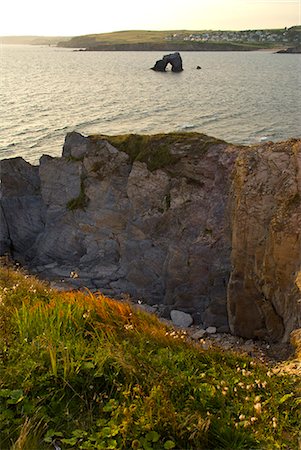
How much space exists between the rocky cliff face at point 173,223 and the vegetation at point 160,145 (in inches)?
2.1

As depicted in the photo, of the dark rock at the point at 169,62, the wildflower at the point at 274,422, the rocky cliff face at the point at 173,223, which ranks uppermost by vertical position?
the dark rock at the point at 169,62

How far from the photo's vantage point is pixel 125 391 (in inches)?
205

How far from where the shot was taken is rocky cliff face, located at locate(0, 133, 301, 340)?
1280cm

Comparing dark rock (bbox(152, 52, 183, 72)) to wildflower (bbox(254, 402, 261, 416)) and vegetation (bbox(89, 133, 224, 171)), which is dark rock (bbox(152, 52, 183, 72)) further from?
wildflower (bbox(254, 402, 261, 416))

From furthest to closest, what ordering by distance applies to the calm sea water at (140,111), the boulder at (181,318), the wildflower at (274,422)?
the calm sea water at (140,111), the boulder at (181,318), the wildflower at (274,422)

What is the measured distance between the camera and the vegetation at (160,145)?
20.1 metres

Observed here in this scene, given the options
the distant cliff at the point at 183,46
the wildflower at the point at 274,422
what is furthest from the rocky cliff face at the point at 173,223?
the distant cliff at the point at 183,46

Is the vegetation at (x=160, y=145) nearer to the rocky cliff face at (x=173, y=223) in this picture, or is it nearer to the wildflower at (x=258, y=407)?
the rocky cliff face at (x=173, y=223)

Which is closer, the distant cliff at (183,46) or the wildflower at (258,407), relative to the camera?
the wildflower at (258,407)

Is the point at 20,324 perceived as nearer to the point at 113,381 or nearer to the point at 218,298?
the point at 113,381

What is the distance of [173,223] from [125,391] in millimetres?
15182

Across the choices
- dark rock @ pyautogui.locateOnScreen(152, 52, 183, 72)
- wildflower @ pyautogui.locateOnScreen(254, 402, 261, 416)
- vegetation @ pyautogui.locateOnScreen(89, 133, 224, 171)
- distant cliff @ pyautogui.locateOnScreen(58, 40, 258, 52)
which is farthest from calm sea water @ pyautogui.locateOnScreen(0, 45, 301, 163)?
distant cliff @ pyautogui.locateOnScreen(58, 40, 258, 52)

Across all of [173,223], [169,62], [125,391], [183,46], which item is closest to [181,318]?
[173,223]

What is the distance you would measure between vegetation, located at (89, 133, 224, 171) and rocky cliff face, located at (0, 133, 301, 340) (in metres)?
0.05
